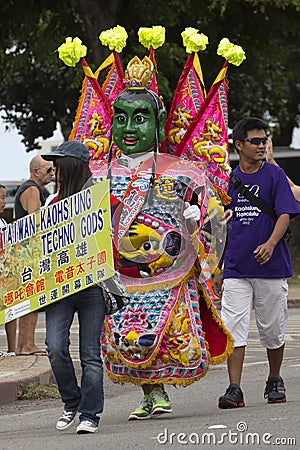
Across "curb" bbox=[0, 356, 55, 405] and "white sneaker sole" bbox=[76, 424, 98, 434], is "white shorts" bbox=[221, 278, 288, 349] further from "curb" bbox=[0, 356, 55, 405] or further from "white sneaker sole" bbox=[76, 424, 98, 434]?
"curb" bbox=[0, 356, 55, 405]

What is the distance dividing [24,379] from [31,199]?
6.89 feet

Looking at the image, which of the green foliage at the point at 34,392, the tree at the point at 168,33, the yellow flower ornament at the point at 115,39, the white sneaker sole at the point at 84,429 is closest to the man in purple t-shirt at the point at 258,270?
the yellow flower ornament at the point at 115,39

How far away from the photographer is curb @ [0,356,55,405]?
390 inches

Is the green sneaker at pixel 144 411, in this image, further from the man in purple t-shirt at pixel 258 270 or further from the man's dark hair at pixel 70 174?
the man's dark hair at pixel 70 174

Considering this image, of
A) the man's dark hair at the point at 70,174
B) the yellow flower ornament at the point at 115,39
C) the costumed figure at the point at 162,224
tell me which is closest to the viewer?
the man's dark hair at the point at 70,174

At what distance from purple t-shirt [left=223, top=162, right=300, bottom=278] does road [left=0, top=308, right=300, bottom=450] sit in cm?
88

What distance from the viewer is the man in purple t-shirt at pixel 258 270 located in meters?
8.80

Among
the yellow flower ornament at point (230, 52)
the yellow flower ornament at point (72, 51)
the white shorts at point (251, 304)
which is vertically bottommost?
the white shorts at point (251, 304)

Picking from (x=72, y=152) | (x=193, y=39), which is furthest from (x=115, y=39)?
(x=72, y=152)

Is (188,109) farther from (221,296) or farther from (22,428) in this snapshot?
(22,428)

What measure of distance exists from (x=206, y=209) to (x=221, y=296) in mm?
1217

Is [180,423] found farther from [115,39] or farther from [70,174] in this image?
[115,39]

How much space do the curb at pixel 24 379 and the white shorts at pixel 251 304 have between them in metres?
1.93

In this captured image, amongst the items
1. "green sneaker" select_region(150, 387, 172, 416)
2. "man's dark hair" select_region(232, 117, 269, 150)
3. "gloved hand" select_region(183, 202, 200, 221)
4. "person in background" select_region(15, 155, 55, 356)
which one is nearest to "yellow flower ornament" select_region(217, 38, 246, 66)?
"man's dark hair" select_region(232, 117, 269, 150)
